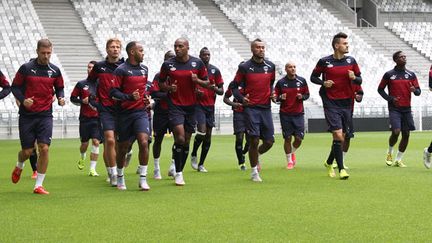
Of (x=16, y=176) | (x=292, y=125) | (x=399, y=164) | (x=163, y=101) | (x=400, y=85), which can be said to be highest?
(x=163, y=101)

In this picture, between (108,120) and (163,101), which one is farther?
(163,101)

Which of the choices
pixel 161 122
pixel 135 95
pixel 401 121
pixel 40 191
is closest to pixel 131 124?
pixel 135 95

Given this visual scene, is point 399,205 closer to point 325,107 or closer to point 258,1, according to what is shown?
point 325,107

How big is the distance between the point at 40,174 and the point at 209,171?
4.91 metres

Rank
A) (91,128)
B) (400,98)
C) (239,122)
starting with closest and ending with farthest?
(91,128)
(239,122)
(400,98)

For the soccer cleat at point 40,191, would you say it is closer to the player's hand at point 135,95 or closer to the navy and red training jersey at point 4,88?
the navy and red training jersey at point 4,88

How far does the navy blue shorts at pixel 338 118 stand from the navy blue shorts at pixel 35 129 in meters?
4.64

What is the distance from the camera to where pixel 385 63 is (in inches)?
1790

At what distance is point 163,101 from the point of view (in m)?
14.0

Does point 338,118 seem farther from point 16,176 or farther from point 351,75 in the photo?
point 16,176

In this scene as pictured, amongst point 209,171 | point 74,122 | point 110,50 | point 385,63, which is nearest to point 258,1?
point 385,63

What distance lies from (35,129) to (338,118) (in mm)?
4955

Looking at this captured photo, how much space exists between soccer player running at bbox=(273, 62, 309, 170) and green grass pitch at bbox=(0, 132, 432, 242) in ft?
5.11

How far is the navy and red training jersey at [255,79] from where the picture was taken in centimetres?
1294
